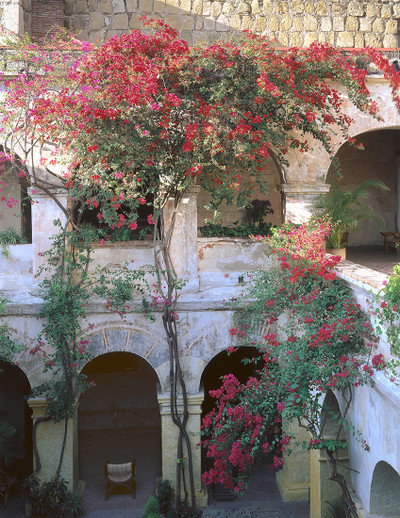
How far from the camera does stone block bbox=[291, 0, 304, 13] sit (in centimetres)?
1170

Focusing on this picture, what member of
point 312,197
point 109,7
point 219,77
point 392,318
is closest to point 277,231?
point 312,197

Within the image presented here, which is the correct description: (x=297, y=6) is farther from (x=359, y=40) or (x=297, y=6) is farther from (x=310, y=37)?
(x=359, y=40)

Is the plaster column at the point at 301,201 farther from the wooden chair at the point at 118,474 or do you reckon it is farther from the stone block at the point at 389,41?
the wooden chair at the point at 118,474

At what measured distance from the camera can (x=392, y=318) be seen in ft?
18.1

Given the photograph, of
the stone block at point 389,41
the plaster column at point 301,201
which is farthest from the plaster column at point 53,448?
the stone block at point 389,41

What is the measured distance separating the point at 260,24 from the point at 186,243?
4.91m

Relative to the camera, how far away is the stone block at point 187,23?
37.6 ft

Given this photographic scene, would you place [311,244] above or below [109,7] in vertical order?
below

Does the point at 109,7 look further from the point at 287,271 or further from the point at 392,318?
the point at 392,318

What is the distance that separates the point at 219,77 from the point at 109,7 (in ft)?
14.1

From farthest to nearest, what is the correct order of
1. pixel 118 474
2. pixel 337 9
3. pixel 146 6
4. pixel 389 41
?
pixel 389 41, pixel 337 9, pixel 146 6, pixel 118 474

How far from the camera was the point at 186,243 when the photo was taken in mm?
9250

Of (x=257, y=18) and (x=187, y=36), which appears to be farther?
(x=257, y=18)

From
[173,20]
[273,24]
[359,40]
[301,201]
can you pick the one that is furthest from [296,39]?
[301,201]
